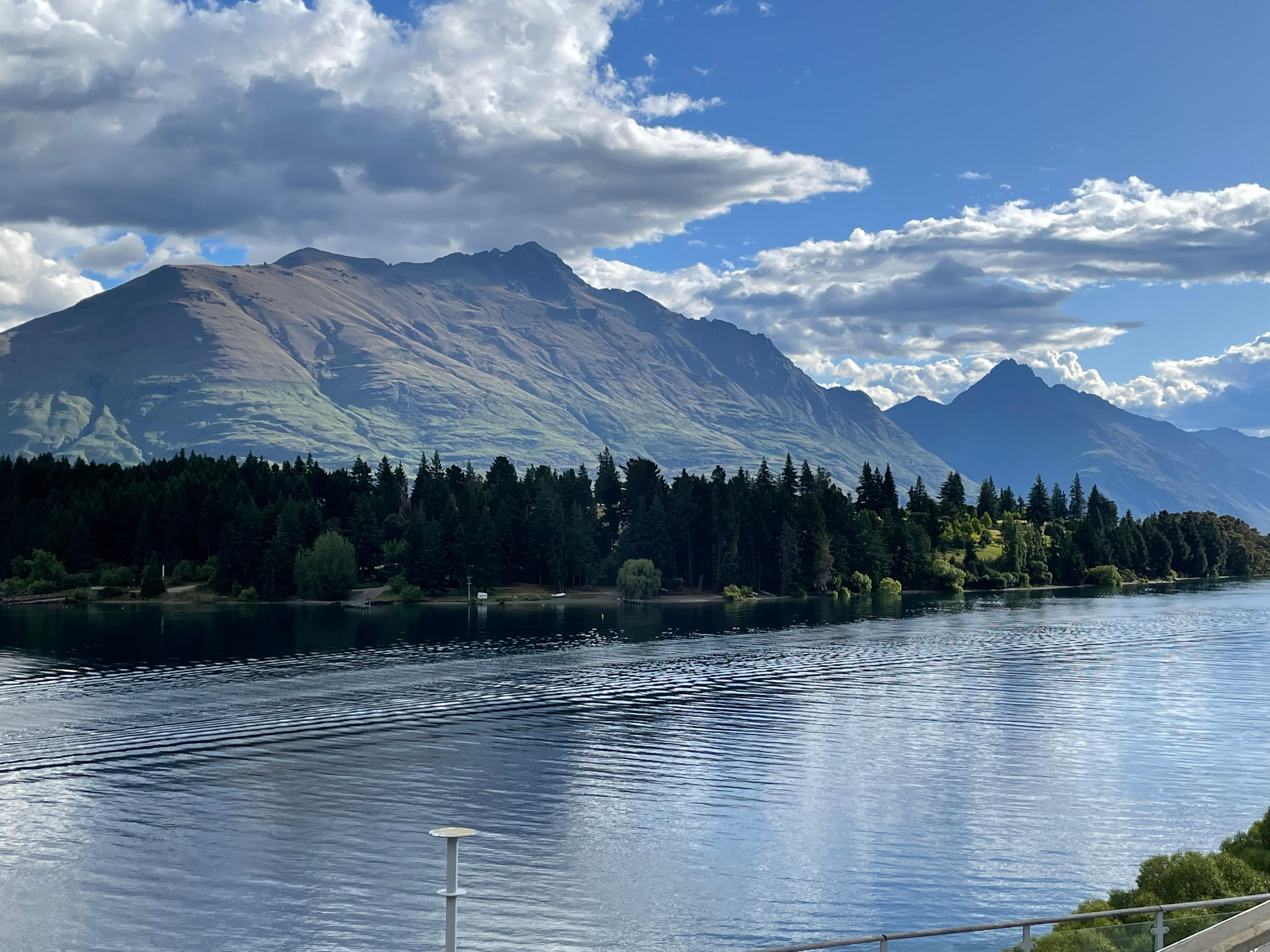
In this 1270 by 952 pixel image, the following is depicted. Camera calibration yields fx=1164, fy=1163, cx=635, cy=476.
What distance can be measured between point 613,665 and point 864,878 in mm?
74122

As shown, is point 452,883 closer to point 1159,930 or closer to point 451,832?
point 451,832

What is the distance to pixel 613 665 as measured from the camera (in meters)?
121

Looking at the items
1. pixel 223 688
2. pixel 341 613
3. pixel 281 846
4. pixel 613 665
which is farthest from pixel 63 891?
pixel 341 613

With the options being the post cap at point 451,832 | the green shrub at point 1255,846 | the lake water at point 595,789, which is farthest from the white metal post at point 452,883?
the green shrub at point 1255,846

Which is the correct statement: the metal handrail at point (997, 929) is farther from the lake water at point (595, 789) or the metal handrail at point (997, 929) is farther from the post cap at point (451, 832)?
the lake water at point (595, 789)

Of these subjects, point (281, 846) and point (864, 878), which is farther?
point (281, 846)

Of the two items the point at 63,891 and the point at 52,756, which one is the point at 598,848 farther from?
the point at 52,756

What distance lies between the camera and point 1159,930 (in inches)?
943

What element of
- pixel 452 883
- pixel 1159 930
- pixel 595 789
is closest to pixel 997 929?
pixel 1159 930

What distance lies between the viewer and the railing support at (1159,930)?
2384 cm

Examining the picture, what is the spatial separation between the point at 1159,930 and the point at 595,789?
43.2m

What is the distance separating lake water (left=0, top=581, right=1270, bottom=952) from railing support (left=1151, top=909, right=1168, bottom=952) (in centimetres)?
1885

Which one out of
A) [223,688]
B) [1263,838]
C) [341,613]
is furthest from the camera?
[341,613]

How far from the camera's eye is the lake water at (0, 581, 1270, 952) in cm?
4447
